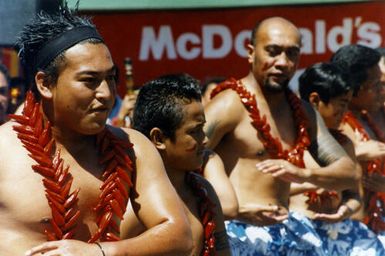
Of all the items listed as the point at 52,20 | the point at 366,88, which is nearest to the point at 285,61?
the point at 366,88

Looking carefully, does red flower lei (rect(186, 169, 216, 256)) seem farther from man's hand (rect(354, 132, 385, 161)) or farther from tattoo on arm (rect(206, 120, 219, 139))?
man's hand (rect(354, 132, 385, 161))

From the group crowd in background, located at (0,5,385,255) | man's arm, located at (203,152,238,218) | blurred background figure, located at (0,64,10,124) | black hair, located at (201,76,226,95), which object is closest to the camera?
crowd in background, located at (0,5,385,255)

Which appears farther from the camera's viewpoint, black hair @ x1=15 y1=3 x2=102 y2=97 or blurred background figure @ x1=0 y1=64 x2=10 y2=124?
blurred background figure @ x1=0 y1=64 x2=10 y2=124

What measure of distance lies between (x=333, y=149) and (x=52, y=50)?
10.6 feet

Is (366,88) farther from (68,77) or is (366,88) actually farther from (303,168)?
(68,77)

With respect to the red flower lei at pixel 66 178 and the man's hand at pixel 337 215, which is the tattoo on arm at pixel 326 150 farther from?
the red flower lei at pixel 66 178

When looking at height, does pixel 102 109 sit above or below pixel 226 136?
above

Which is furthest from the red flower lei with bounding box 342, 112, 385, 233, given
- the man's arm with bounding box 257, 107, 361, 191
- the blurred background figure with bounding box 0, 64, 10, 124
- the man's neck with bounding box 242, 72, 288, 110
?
the blurred background figure with bounding box 0, 64, 10, 124

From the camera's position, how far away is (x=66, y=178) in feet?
13.6

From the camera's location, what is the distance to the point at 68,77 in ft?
13.4

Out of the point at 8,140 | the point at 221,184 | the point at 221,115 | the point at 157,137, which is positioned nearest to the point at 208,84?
the point at 221,115

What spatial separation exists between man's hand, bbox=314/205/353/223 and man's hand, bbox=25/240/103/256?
141 inches

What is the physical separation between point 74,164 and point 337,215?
3.52 m

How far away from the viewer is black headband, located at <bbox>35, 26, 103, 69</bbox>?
4.13 meters
